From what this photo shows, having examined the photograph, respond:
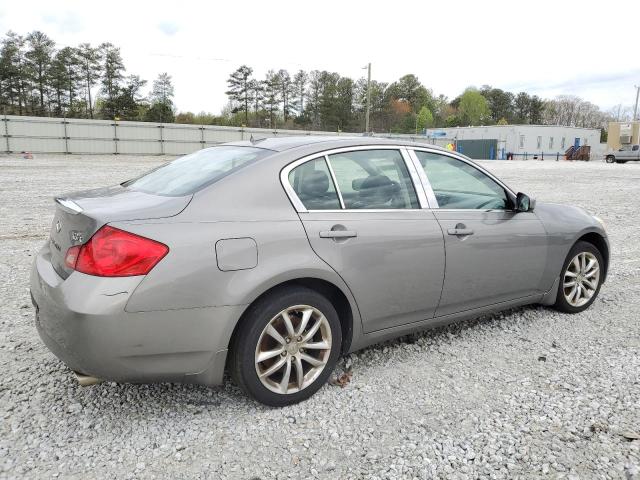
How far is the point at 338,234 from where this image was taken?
Answer: 2.92 metres

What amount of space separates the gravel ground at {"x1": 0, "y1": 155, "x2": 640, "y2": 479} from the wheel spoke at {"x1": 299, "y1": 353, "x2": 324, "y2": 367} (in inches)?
9.0

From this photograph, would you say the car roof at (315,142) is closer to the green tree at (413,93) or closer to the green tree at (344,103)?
the green tree at (344,103)

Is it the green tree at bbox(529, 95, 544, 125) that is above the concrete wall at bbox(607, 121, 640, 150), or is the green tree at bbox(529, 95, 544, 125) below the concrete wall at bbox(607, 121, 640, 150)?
above

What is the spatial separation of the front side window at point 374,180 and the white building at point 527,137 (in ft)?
184

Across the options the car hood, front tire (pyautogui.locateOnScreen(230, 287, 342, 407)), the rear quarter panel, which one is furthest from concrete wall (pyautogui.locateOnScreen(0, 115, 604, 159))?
front tire (pyautogui.locateOnScreen(230, 287, 342, 407))

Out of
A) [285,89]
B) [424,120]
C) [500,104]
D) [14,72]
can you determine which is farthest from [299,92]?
[500,104]

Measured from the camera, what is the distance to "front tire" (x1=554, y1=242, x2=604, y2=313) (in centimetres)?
433

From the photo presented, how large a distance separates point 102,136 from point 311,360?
35.4m

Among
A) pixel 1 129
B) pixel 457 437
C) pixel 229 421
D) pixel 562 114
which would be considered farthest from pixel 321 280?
pixel 562 114

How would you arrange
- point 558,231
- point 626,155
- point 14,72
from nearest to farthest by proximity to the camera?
point 558,231
point 626,155
point 14,72

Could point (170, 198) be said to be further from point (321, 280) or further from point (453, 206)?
point (453, 206)

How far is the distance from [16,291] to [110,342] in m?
3.17

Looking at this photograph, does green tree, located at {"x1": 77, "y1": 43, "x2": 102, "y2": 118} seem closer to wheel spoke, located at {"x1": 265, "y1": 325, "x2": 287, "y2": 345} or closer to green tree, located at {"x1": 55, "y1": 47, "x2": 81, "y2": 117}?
green tree, located at {"x1": 55, "y1": 47, "x2": 81, "y2": 117}

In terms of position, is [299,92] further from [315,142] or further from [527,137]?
[315,142]
